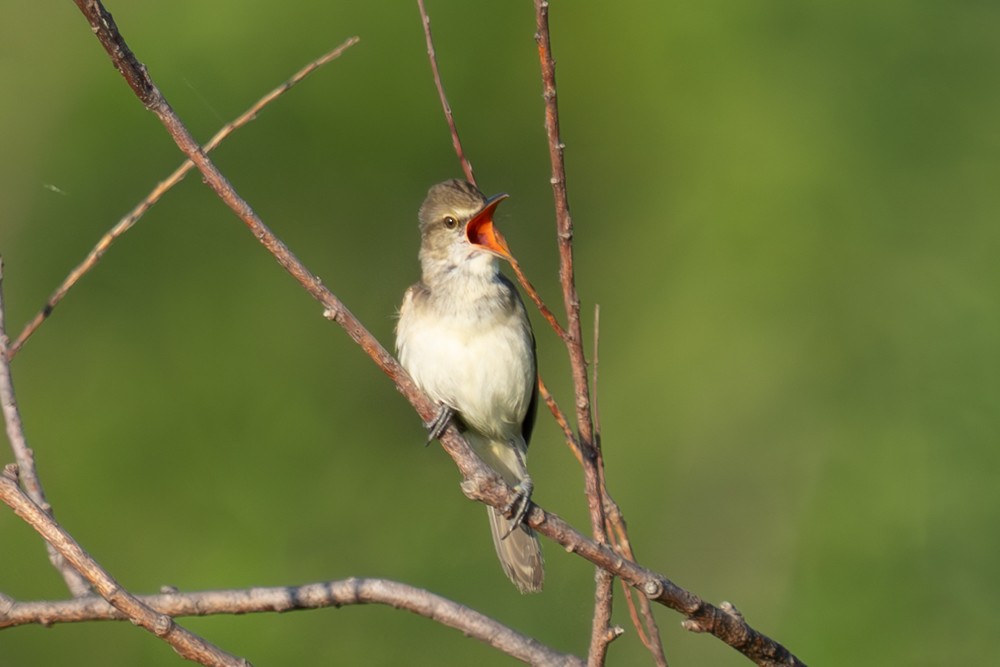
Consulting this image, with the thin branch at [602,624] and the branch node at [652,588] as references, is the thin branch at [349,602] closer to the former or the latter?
the thin branch at [602,624]

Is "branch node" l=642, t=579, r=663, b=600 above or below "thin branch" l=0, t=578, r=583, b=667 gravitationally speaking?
above

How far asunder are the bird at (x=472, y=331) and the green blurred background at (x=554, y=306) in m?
3.18

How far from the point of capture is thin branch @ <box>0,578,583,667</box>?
281 centimetres

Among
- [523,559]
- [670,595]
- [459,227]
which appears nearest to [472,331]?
[459,227]

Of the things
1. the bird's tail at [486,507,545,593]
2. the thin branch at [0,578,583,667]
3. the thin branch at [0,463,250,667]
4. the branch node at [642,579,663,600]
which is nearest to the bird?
the bird's tail at [486,507,545,593]

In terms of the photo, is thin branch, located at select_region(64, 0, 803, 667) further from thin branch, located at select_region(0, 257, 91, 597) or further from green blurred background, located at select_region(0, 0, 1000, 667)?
green blurred background, located at select_region(0, 0, 1000, 667)

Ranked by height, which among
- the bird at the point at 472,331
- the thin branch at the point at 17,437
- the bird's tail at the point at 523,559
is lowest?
the thin branch at the point at 17,437

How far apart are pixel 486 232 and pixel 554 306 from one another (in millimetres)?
4803

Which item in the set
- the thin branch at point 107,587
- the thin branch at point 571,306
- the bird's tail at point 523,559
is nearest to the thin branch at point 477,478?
the thin branch at point 571,306

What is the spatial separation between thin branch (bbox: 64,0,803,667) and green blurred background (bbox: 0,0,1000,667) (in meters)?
5.17

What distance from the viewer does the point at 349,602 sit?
9.30 feet

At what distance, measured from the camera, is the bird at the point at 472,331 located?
4660 millimetres

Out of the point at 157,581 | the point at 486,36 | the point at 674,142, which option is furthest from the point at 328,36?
the point at 157,581

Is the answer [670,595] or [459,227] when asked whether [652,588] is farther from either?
[459,227]
